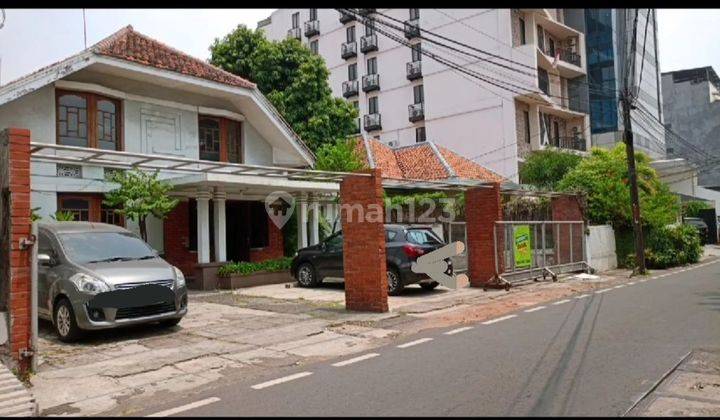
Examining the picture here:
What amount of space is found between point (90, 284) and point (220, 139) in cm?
1040

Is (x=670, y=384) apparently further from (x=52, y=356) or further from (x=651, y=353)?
Answer: (x=52, y=356)

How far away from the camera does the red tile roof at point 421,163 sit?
27.2 m

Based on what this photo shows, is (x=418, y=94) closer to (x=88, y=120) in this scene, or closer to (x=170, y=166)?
(x=88, y=120)

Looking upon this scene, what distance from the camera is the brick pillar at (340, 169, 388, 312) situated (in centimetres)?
1120

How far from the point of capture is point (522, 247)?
15.9 metres

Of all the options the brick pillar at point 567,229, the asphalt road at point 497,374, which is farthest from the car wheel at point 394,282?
the brick pillar at point 567,229

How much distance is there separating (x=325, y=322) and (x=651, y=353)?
17.6 ft

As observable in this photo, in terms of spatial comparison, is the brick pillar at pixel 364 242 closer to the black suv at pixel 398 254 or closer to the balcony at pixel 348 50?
Result: the black suv at pixel 398 254

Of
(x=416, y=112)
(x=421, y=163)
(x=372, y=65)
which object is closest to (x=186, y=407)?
(x=421, y=163)

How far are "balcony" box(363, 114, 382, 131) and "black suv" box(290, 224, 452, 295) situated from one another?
2667 cm

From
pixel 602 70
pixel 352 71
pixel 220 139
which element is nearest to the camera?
pixel 220 139

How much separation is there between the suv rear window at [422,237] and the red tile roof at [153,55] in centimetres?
770

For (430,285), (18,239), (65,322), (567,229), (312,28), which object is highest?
(312,28)

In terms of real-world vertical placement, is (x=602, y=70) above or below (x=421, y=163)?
above
